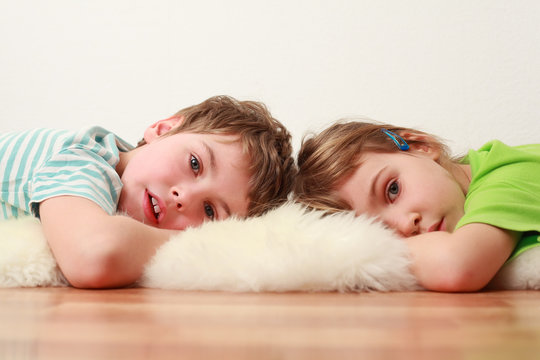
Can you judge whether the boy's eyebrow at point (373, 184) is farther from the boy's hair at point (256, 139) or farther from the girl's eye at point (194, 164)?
the girl's eye at point (194, 164)

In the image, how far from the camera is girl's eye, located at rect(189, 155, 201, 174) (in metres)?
1.21

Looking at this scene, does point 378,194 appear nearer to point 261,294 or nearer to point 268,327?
point 261,294

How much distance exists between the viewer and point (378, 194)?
1.17m

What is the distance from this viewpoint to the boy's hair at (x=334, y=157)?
1.22 metres

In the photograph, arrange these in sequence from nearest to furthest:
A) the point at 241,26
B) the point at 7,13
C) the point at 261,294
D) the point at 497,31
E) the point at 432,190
A: the point at 261,294 < the point at 432,190 < the point at 497,31 < the point at 241,26 < the point at 7,13

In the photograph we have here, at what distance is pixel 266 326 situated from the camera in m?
0.55

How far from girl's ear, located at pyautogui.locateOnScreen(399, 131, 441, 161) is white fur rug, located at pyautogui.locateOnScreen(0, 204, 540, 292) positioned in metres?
0.41

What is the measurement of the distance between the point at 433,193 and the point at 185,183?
0.49m

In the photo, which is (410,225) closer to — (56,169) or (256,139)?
(256,139)

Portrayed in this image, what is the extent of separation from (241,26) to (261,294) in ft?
4.72

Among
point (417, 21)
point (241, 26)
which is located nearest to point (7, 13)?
point (241, 26)

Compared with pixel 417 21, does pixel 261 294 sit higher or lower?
lower

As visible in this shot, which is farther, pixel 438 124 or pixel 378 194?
pixel 438 124

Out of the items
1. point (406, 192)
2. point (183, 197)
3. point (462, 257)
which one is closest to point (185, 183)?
point (183, 197)
